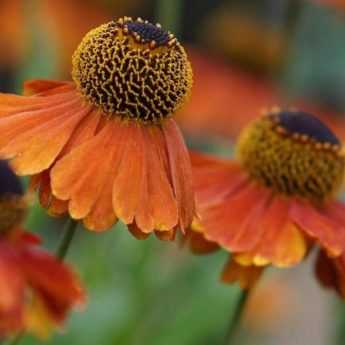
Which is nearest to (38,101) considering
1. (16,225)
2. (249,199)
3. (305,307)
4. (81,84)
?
(81,84)

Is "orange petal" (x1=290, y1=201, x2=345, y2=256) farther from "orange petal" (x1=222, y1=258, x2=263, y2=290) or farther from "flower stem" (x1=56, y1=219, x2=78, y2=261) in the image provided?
"flower stem" (x1=56, y1=219, x2=78, y2=261)

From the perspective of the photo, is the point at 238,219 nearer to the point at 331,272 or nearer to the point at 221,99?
the point at 331,272

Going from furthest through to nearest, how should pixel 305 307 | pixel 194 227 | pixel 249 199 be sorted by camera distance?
pixel 305 307, pixel 249 199, pixel 194 227

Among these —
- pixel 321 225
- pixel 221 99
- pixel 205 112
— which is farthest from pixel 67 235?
pixel 221 99

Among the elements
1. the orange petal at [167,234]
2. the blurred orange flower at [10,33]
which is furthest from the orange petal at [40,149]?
the blurred orange flower at [10,33]

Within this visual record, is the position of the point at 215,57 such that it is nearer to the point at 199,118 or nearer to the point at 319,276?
the point at 199,118

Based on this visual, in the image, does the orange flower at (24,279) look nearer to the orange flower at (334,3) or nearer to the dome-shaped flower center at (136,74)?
the dome-shaped flower center at (136,74)

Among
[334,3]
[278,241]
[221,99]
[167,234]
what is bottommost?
[221,99]
